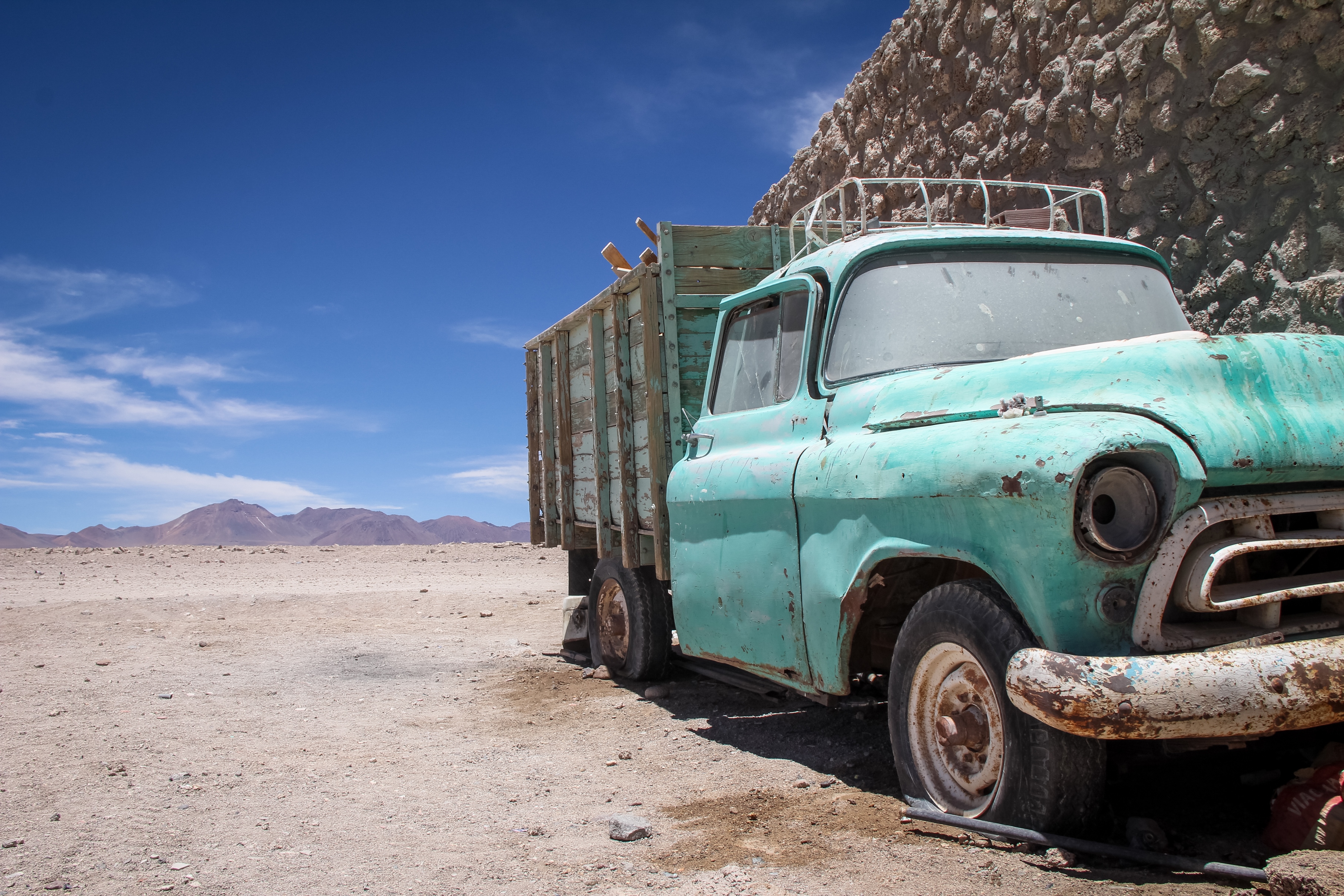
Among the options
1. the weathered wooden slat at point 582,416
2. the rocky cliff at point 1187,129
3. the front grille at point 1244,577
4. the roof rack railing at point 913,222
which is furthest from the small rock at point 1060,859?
the rocky cliff at point 1187,129

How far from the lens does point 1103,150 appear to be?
8.82 meters

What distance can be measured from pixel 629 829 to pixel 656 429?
3.02 meters

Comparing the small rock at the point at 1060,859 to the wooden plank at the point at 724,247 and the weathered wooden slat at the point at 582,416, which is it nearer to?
the wooden plank at the point at 724,247

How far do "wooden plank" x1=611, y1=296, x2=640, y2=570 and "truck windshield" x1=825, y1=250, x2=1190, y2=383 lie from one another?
106 inches

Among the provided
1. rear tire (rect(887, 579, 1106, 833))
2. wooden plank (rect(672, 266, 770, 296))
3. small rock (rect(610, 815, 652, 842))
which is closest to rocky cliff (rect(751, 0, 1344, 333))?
wooden plank (rect(672, 266, 770, 296))

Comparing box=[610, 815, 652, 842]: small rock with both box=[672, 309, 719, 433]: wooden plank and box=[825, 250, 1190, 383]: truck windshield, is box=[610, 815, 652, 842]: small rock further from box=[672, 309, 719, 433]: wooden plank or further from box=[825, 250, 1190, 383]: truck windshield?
box=[672, 309, 719, 433]: wooden plank

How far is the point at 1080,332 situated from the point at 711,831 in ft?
8.38

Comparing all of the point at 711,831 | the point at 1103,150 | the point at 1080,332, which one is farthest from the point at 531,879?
the point at 1103,150

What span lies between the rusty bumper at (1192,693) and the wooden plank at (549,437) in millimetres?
6278

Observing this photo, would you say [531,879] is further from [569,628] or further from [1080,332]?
[569,628]

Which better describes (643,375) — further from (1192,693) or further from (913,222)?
(1192,693)

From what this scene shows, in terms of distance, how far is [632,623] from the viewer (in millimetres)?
6988

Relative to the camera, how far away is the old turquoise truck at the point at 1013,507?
9.39ft

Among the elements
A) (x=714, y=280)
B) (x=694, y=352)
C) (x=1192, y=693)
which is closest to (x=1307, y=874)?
(x=1192, y=693)
